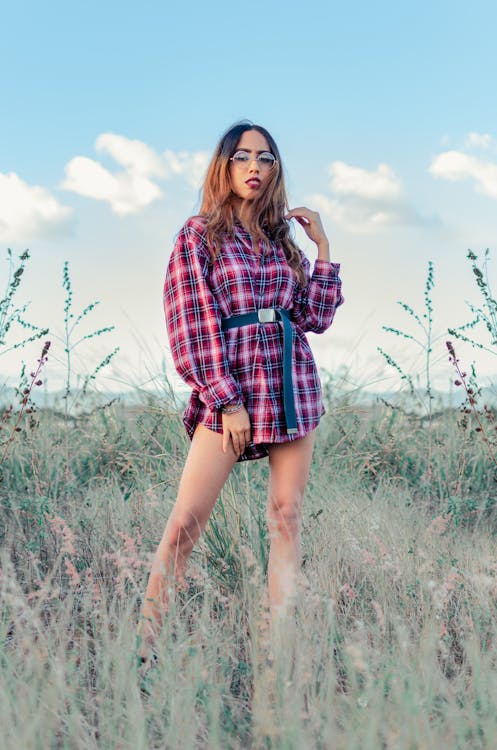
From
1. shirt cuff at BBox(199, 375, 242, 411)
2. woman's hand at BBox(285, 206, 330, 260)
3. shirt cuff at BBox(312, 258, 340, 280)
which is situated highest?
woman's hand at BBox(285, 206, 330, 260)

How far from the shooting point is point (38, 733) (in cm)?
220

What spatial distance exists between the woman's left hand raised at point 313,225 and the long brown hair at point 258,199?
6 centimetres

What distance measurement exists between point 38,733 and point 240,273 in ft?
5.70

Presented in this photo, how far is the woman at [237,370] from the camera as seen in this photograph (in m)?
2.88

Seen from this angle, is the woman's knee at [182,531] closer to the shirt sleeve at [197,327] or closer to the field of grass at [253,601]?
the field of grass at [253,601]

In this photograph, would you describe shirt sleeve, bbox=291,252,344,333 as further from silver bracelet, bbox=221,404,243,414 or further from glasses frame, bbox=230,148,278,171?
silver bracelet, bbox=221,404,243,414

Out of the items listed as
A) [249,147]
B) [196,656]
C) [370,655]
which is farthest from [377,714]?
[249,147]

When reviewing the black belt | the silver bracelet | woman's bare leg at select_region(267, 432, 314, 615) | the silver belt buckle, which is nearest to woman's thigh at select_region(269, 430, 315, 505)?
woman's bare leg at select_region(267, 432, 314, 615)

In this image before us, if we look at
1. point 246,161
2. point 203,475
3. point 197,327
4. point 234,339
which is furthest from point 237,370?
point 246,161

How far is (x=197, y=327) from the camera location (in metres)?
2.89

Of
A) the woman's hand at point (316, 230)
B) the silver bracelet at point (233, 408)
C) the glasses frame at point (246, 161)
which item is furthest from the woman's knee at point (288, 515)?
the glasses frame at point (246, 161)

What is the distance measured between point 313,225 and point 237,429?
40.7 inches

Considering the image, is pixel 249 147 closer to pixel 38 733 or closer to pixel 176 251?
pixel 176 251

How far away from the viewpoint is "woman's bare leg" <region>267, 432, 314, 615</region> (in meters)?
3.03
